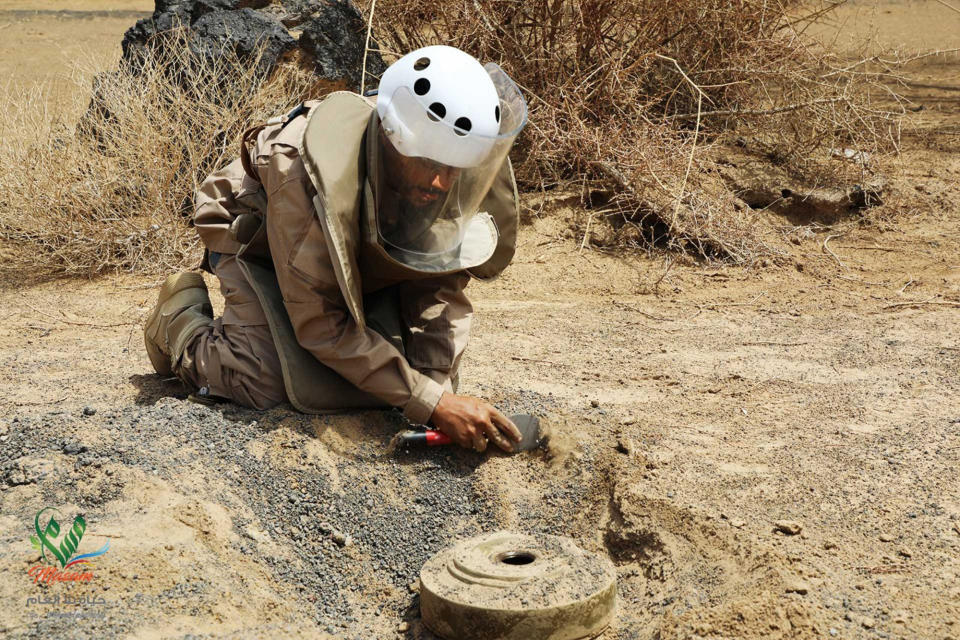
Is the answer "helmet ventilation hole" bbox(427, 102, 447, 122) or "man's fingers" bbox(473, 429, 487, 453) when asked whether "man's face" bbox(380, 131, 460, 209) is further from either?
"man's fingers" bbox(473, 429, 487, 453)

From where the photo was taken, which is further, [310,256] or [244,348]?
[244,348]

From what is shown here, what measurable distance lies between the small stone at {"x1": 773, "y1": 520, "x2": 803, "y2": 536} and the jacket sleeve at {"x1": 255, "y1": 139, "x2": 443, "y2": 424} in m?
1.04

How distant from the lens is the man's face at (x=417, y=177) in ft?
9.33

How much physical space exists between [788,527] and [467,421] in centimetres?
95

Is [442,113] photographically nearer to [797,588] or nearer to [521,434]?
[521,434]

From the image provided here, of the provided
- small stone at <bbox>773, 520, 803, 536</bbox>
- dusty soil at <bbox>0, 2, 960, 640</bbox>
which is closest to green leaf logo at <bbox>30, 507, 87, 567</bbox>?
dusty soil at <bbox>0, 2, 960, 640</bbox>

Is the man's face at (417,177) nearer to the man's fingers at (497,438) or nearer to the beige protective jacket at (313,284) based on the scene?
the beige protective jacket at (313,284)

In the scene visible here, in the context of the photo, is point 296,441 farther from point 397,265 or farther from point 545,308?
point 545,308

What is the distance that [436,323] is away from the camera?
11.1ft

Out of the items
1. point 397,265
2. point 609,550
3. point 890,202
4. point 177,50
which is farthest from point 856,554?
point 177,50

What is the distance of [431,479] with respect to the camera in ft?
9.91

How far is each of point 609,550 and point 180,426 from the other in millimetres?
1344

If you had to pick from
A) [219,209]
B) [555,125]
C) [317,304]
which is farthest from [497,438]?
[555,125]

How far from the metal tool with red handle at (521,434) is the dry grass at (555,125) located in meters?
2.62
